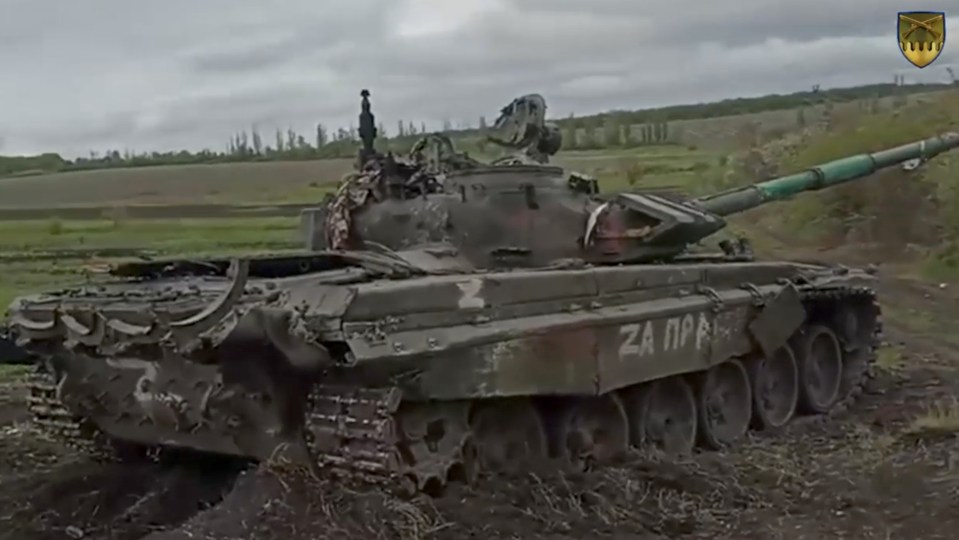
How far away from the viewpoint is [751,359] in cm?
1052

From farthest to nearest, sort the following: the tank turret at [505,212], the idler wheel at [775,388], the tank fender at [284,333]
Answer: the idler wheel at [775,388] → the tank turret at [505,212] → the tank fender at [284,333]

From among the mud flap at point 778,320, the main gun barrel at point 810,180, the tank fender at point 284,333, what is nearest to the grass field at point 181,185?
the main gun barrel at point 810,180

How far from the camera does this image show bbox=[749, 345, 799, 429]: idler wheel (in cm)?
1062

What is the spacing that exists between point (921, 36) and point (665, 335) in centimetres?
1070

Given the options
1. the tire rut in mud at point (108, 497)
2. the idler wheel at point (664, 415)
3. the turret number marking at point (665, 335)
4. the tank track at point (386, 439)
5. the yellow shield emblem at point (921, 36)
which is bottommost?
the tire rut in mud at point (108, 497)

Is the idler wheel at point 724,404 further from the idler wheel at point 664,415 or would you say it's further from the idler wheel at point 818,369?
the idler wheel at point 818,369

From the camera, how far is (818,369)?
38.2 feet

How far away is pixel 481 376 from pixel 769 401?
4.22 m

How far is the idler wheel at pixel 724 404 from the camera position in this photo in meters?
9.91

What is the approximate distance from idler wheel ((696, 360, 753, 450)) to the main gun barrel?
1.33m

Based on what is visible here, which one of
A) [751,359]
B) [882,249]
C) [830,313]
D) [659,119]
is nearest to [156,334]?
[751,359]

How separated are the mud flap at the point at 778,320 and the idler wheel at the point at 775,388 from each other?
0.97 ft

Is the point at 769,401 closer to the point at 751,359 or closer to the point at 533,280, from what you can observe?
the point at 751,359

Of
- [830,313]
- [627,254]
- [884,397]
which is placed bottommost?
[884,397]
